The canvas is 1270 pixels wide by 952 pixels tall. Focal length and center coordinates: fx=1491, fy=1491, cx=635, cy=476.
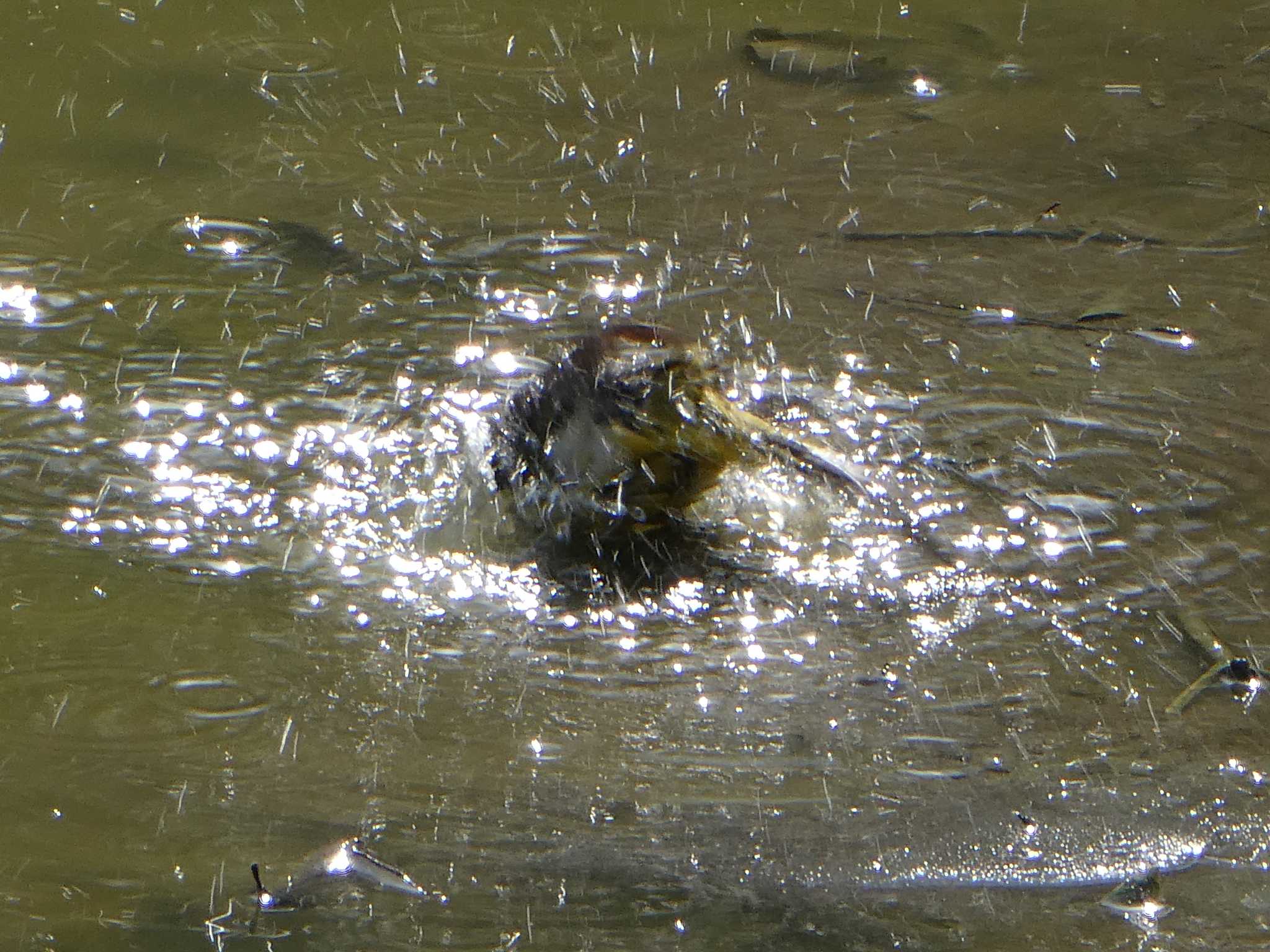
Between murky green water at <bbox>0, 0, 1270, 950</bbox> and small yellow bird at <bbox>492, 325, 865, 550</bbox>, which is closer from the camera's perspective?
murky green water at <bbox>0, 0, 1270, 950</bbox>

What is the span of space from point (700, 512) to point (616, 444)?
0.98 feet

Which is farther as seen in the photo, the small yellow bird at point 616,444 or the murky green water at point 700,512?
the small yellow bird at point 616,444

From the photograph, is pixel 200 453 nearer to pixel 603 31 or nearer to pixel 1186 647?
pixel 1186 647

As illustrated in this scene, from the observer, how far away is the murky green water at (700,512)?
272cm

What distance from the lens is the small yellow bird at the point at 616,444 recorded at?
3.46m

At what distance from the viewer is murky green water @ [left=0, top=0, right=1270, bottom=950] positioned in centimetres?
272

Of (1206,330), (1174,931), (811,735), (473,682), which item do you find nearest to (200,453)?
(473,682)

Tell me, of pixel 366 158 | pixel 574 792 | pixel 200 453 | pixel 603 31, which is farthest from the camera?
pixel 603 31

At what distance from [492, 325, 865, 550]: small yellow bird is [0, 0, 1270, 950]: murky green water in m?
0.11

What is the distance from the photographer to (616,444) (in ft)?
11.3

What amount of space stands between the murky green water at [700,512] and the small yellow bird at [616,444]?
11 cm

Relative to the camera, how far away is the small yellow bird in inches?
136

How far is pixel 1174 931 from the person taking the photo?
2.55m

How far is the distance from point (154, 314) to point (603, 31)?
250 cm
